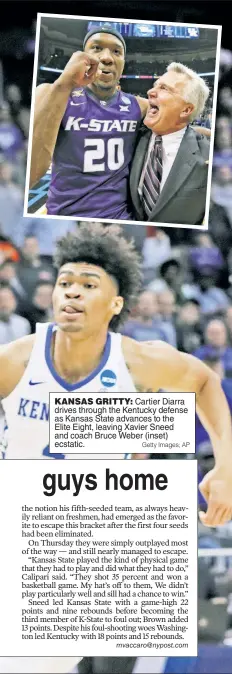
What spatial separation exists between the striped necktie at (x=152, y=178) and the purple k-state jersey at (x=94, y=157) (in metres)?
0.05

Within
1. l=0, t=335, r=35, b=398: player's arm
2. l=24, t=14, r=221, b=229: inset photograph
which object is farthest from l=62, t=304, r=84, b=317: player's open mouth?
l=24, t=14, r=221, b=229: inset photograph

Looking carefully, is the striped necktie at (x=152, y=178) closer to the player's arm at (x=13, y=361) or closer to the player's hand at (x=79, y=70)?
the player's hand at (x=79, y=70)

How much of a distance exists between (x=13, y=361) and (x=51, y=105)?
680 mm

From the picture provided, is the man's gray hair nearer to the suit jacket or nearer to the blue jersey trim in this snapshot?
the suit jacket

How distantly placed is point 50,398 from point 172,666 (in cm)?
78

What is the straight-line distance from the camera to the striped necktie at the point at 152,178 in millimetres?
2033

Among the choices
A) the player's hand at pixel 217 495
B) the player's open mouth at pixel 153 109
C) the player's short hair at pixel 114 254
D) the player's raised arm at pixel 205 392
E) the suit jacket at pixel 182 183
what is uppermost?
the player's open mouth at pixel 153 109

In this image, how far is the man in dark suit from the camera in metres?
2.03

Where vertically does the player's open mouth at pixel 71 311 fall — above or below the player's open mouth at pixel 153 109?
below

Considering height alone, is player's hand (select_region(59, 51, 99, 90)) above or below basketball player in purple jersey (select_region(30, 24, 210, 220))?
above

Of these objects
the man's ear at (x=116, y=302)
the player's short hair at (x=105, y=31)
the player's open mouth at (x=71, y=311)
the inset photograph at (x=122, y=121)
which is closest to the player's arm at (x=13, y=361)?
the player's open mouth at (x=71, y=311)

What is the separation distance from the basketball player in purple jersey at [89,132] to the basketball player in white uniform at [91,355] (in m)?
0.09

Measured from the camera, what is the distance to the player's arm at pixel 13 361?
202 cm

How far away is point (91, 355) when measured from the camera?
6.66 feet
